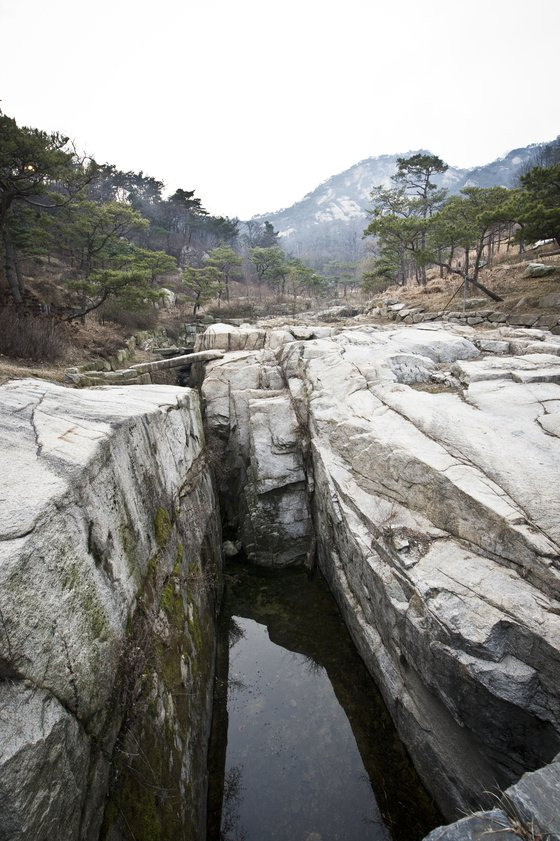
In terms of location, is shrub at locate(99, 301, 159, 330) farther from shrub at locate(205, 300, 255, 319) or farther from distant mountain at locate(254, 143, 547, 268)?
distant mountain at locate(254, 143, 547, 268)

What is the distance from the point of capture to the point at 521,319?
55.8 feet

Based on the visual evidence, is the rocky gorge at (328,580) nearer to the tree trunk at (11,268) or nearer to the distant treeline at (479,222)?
the tree trunk at (11,268)

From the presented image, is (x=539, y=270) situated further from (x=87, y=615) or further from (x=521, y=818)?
(x=87, y=615)

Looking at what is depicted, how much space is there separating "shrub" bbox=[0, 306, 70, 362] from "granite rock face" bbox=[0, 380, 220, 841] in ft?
24.5

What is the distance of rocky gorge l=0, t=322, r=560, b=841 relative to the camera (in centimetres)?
240

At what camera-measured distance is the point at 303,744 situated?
218 inches

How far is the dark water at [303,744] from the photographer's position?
4.64m

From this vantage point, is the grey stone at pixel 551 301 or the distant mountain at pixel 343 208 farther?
the distant mountain at pixel 343 208

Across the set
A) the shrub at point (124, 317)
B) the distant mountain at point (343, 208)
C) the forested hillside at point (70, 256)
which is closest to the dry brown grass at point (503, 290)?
the forested hillside at point (70, 256)

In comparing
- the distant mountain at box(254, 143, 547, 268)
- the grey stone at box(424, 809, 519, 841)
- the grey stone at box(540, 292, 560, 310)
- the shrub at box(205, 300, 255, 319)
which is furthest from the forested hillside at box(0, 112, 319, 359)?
the distant mountain at box(254, 143, 547, 268)

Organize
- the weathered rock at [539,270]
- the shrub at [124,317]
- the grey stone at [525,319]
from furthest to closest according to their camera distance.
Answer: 1. the shrub at [124,317]
2. the weathered rock at [539,270]
3. the grey stone at [525,319]

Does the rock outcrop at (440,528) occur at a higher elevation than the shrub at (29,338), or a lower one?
lower

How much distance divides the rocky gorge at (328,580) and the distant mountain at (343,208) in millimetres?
98896

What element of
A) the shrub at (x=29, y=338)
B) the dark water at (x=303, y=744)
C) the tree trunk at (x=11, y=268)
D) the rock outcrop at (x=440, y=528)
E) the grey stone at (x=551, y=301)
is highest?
the tree trunk at (x=11, y=268)
